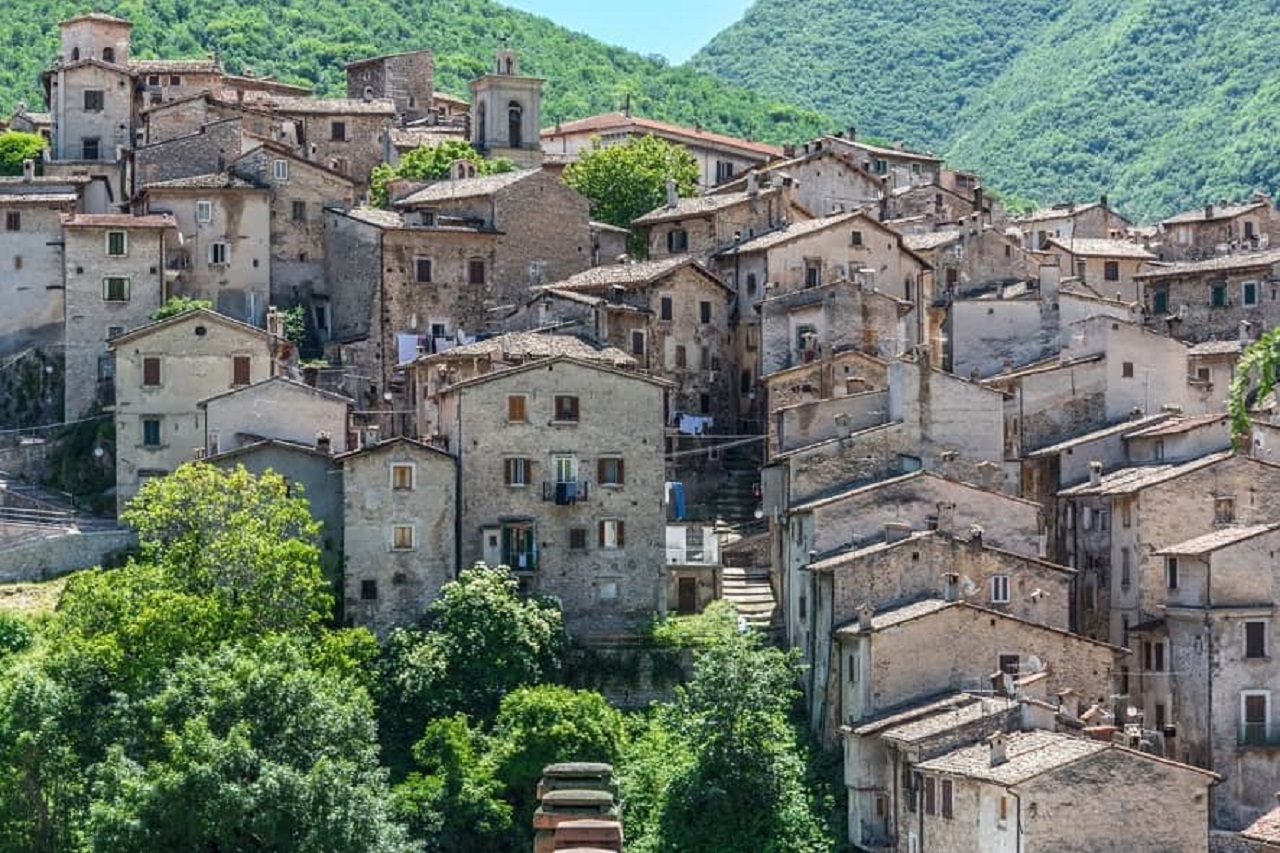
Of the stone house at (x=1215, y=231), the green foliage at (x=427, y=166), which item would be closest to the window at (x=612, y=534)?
the green foliage at (x=427, y=166)

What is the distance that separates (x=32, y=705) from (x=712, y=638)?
1653cm

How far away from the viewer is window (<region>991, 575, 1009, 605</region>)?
2822 inches

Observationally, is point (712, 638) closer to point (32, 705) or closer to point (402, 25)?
point (32, 705)

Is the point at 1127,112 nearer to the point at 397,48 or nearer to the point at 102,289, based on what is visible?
the point at 397,48

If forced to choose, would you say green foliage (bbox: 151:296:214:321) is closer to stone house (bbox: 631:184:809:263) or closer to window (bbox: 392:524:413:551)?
window (bbox: 392:524:413:551)

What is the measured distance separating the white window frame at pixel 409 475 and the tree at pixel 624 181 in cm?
2597

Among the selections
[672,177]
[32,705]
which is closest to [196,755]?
[32,705]

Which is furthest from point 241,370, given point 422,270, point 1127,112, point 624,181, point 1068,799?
point 1127,112

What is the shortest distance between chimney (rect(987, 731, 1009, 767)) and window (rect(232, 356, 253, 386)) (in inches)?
1008

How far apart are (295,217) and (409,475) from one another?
783 inches

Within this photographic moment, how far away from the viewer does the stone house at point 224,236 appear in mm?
90688

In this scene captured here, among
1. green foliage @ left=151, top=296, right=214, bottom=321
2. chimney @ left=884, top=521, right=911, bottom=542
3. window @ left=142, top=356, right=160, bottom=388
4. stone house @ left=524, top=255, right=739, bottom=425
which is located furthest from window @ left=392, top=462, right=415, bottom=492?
green foliage @ left=151, top=296, right=214, bottom=321

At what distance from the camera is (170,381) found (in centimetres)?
8006

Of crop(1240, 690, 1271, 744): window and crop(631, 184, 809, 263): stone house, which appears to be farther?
crop(631, 184, 809, 263): stone house
